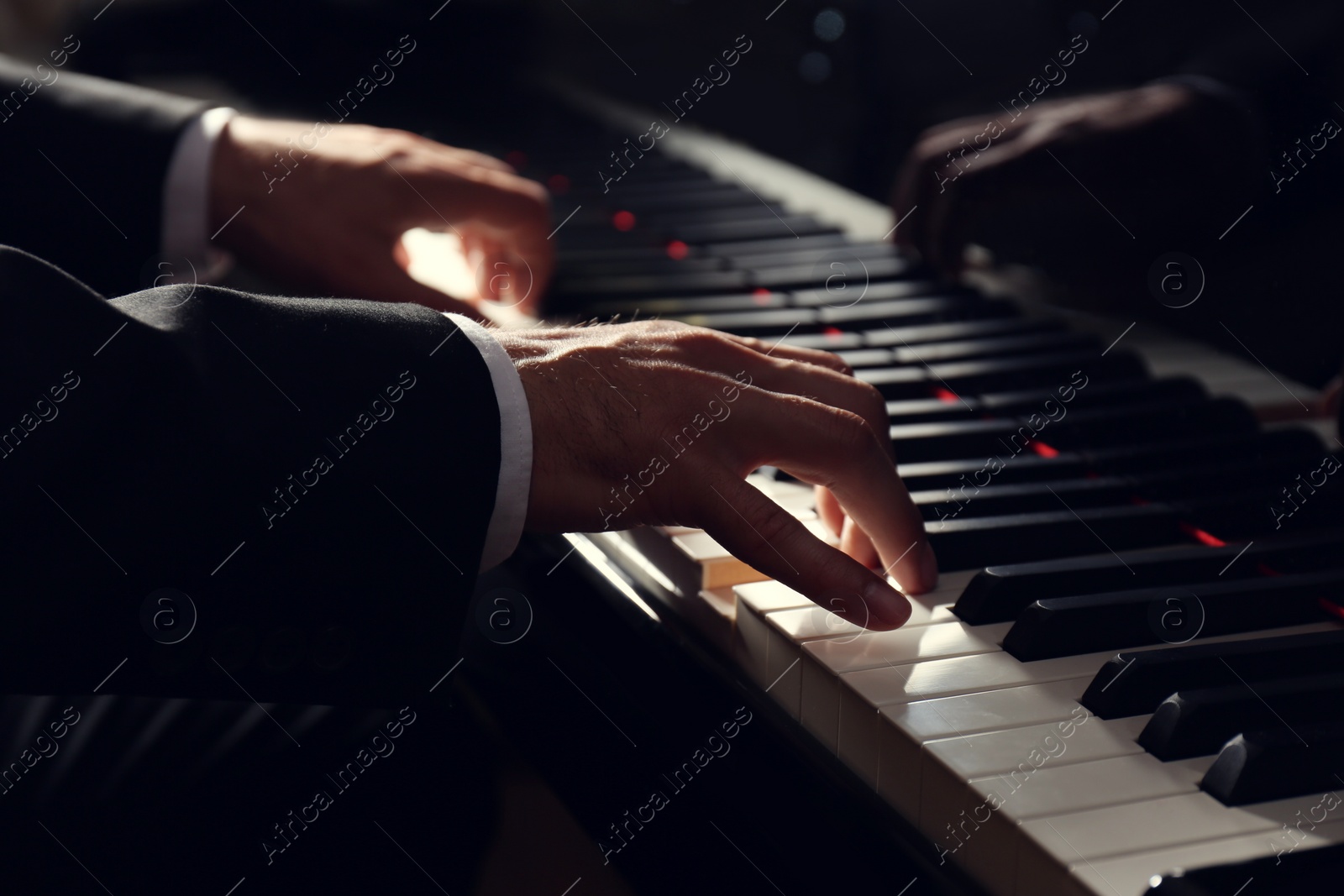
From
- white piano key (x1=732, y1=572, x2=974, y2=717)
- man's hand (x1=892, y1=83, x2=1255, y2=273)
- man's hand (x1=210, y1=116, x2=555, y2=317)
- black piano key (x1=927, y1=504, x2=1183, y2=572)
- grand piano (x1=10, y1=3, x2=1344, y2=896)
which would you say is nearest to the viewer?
grand piano (x1=10, y1=3, x2=1344, y2=896)

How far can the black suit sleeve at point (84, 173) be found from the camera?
183 centimetres

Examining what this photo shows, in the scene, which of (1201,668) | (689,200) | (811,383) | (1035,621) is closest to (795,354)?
(811,383)

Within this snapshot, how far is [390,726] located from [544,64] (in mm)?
2636

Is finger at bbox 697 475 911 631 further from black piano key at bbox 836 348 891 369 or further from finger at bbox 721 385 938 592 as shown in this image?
black piano key at bbox 836 348 891 369

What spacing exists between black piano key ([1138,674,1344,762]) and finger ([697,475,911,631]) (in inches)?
8.2

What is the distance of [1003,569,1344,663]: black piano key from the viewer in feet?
2.87

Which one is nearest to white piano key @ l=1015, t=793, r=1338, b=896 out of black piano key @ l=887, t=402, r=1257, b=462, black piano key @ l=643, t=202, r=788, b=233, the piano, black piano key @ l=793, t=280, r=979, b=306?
the piano

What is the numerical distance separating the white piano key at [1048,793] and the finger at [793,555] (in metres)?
0.20

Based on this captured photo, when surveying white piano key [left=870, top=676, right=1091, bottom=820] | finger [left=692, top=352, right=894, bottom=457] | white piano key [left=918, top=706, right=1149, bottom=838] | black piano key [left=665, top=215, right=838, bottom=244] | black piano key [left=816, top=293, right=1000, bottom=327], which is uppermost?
black piano key [left=665, top=215, right=838, bottom=244]

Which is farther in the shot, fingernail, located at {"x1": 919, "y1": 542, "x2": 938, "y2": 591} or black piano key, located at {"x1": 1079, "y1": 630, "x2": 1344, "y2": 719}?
fingernail, located at {"x1": 919, "y1": 542, "x2": 938, "y2": 591}

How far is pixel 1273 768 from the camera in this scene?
70cm

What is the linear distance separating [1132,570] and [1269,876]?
361 millimetres

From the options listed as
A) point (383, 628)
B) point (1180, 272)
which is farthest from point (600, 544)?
point (1180, 272)

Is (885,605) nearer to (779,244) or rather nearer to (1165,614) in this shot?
(1165,614)
